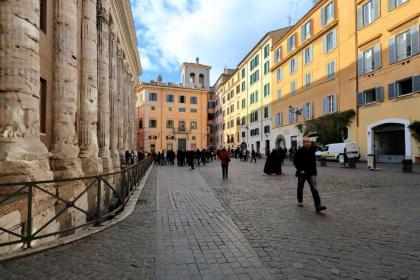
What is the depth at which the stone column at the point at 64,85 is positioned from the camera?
28.8ft

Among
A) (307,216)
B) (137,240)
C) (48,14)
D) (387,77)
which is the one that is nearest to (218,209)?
(307,216)

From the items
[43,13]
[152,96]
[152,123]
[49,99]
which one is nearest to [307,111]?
[49,99]

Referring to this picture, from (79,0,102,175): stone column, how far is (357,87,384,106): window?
66.4 feet

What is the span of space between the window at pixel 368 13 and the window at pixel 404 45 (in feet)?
9.85

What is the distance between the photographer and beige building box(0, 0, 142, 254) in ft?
18.5

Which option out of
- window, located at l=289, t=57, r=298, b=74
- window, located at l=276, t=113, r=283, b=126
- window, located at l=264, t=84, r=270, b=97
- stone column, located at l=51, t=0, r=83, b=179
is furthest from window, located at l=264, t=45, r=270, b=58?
stone column, located at l=51, t=0, r=83, b=179

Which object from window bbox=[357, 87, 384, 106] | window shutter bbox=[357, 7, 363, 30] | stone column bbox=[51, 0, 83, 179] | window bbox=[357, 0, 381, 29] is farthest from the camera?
window shutter bbox=[357, 7, 363, 30]

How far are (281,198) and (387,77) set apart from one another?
18494 millimetres

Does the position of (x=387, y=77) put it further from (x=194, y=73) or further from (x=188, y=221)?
(x=194, y=73)

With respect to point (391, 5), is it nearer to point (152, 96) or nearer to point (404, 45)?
point (404, 45)

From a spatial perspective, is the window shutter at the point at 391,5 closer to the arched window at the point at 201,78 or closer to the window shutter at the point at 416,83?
the window shutter at the point at 416,83

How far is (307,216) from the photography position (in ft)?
20.3

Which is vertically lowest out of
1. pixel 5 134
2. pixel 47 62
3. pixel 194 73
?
pixel 5 134

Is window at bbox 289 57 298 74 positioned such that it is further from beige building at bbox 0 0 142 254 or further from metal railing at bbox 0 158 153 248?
metal railing at bbox 0 158 153 248
